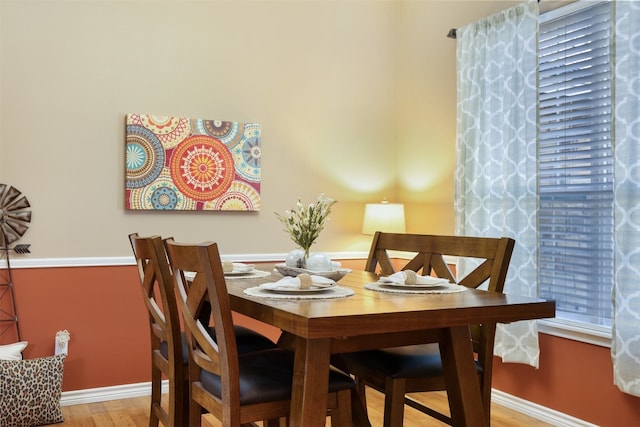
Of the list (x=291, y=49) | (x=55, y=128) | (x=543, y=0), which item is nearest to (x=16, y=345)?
(x=55, y=128)

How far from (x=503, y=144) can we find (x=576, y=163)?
412 millimetres

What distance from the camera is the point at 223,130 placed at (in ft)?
13.0

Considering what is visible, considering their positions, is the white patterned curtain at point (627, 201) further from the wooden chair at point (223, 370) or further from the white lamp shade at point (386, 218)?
the white lamp shade at point (386, 218)

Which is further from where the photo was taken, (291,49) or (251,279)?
(291,49)

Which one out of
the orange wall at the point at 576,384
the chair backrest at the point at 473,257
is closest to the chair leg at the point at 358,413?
the chair backrest at the point at 473,257

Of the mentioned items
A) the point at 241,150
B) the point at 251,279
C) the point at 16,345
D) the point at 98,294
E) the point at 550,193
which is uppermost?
the point at 241,150

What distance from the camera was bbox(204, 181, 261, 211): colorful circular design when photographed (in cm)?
394

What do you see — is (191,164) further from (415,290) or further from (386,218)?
(415,290)

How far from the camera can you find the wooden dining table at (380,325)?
167 cm

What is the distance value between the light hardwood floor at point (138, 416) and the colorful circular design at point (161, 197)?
1134 mm

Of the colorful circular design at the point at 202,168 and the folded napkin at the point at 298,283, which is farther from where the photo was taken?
the colorful circular design at the point at 202,168

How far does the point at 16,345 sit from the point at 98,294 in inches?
20.2

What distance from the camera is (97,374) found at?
142 inches

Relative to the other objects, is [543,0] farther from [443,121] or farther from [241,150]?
[241,150]
